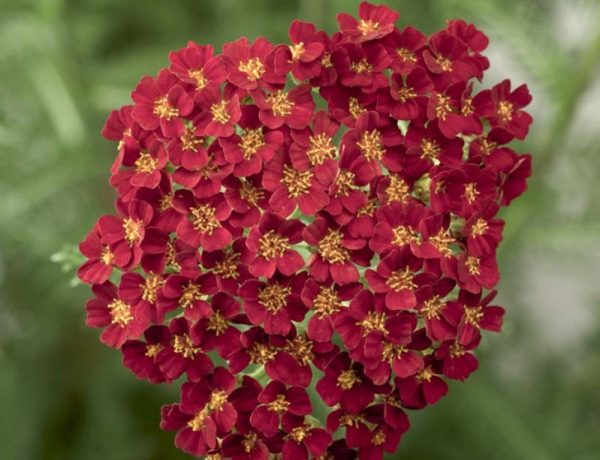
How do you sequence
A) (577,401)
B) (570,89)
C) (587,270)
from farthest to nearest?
(587,270), (577,401), (570,89)

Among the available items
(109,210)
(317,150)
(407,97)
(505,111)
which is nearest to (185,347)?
(317,150)

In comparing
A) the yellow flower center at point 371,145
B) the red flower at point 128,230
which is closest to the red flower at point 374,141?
the yellow flower center at point 371,145

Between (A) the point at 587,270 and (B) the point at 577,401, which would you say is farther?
(A) the point at 587,270

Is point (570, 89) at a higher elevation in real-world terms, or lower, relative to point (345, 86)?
higher

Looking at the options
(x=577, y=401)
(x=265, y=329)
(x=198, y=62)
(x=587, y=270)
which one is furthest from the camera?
(x=587, y=270)

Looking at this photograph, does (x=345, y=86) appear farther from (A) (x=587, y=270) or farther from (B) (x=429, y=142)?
(A) (x=587, y=270)

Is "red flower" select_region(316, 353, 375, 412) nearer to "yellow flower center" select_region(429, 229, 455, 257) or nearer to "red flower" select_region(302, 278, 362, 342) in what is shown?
"red flower" select_region(302, 278, 362, 342)

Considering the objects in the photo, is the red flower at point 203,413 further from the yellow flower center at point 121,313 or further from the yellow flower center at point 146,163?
the yellow flower center at point 146,163

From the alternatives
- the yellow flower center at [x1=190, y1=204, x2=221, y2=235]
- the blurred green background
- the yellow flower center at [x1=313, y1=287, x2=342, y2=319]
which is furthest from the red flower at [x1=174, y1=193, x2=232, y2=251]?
the blurred green background

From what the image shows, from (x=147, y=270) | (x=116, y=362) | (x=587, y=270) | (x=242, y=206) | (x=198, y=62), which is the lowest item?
(x=116, y=362)

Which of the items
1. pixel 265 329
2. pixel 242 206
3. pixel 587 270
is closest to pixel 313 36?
pixel 242 206
